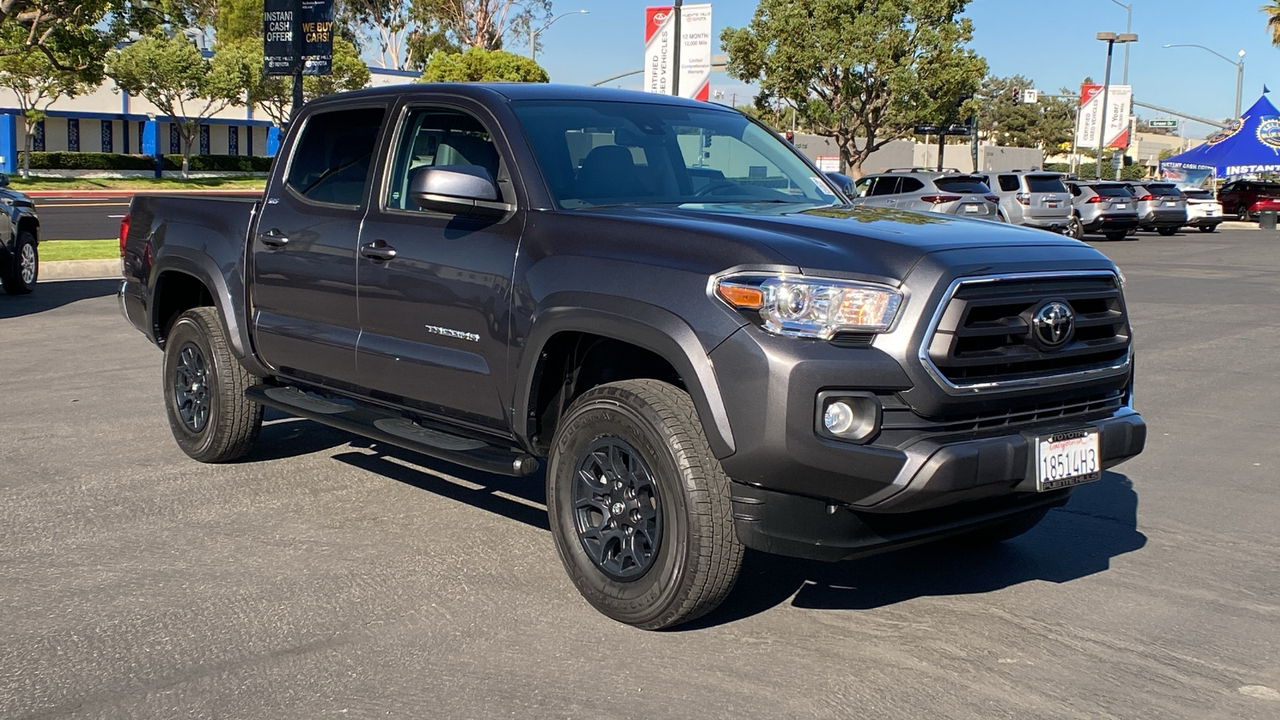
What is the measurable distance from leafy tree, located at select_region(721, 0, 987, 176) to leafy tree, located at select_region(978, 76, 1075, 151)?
65641 millimetres

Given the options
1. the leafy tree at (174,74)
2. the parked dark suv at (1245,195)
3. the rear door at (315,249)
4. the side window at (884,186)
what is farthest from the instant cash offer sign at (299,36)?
the parked dark suv at (1245,195)

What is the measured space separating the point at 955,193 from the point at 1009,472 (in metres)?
23.1

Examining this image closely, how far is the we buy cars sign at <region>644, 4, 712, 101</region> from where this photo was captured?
1852 centimetres

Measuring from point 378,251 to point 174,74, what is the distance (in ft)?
162

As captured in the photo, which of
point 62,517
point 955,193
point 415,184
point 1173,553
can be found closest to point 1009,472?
point 1173,553

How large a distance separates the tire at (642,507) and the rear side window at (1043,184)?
2634 centimetres

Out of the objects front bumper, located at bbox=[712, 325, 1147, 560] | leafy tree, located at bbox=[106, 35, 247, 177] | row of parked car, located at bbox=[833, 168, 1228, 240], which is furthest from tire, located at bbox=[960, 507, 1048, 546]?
leafy tree, located at bbox=[106, 35, 247, 177]

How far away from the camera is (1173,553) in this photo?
5633 mm

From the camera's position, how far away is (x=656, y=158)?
5.62 m

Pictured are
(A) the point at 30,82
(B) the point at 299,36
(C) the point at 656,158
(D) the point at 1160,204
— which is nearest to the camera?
(C) the point at 656,158

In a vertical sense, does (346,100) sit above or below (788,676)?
above

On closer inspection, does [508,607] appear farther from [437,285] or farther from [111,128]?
[111,128]

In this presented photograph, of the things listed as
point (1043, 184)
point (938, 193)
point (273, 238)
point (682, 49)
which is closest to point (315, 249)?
point (273, 238)

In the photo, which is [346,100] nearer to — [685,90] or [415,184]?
[415,184]
